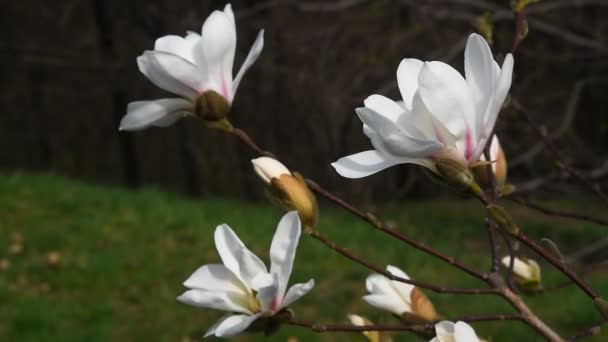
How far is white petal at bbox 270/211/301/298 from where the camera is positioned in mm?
596

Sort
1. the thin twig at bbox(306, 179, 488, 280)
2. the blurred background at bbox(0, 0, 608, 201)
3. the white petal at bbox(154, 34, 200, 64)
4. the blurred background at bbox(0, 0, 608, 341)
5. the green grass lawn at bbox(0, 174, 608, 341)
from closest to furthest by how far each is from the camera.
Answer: the thin twig at bbox(306, 179, 488, 280) < the white petal at bbox(154, 34, 200, 64) < the green grass lawn at bbox(0, 174, 608, 341) < the blurred background at bbox(0, 0, 608, 341) < the blurred background at bbox(0, 0, 608, 201)

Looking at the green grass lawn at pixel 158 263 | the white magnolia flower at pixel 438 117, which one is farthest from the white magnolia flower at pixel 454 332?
the green grass lawn at pixel 158 263

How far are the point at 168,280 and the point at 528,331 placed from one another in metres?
1.57

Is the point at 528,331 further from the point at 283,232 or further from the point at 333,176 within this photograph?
the point at 333,176

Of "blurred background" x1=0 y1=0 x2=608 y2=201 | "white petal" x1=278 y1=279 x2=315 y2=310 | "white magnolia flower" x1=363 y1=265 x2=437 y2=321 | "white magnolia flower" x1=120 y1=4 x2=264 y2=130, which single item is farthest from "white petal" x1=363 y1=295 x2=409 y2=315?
"blurred background" x1=0 y1=0 x2=608 y2=201

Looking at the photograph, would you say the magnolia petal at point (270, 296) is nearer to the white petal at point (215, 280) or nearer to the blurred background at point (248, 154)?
the white petal at point (215, 280)

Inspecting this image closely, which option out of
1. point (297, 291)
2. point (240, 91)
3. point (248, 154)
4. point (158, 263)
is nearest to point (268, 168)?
point (297, 291)

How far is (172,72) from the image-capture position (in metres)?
0.72

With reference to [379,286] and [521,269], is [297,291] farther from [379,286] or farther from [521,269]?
[521,269]

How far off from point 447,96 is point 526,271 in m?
0.32

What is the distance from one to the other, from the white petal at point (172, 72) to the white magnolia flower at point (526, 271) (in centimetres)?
33

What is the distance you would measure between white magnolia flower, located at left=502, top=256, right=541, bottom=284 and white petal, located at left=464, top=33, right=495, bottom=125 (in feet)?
0.95

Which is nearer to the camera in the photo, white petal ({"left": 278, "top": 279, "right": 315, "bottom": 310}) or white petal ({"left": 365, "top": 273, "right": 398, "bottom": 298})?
white petal ({"left": 278, "top": 279, "right": 315, "bottom": 310})

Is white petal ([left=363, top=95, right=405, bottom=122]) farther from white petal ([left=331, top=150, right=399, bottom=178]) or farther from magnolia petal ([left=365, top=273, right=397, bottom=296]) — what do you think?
magnolia petal ([left=365, top=273, right=397, bottom=296])
